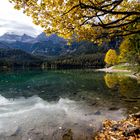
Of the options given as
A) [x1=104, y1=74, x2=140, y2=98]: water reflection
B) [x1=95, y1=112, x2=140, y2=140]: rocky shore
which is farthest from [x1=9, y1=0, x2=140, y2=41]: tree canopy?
[x1=104, y1=74, x2=140, y2=98]: water reflection

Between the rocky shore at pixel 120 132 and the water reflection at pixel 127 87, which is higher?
the rocky shore at pixel 120 132

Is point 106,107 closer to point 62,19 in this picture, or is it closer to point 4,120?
point 4,120

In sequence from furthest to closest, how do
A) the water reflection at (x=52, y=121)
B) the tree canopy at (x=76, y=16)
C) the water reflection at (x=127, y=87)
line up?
the water reflection at (x=127, y=87) → the water reflection at (x=52, y=121) → the tree canopy at (x=76, y=16)

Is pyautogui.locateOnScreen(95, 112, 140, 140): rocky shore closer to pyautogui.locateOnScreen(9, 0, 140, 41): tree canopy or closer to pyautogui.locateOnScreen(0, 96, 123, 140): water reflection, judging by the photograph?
pyautogui.locateOnScreen(0, 96, 123, 140): water reflection

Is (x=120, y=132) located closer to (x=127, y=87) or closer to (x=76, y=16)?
(x=76, y=16)

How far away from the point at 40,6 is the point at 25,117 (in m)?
13.3

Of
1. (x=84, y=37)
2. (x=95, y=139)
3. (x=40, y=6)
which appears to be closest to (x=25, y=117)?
(x=95, y=139)

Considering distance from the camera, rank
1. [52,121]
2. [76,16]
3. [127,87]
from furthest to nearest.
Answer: [127,87] → [52,121] → [76,16]

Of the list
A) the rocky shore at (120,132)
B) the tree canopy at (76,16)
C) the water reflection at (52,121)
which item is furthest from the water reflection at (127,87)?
the tree canopy at (76,16)

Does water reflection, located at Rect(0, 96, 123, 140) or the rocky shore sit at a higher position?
the rocky shore

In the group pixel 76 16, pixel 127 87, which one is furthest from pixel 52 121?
pixel 127 87

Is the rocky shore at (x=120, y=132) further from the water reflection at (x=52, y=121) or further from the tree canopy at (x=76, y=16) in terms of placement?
the tree canopy at (x=76, y=16)

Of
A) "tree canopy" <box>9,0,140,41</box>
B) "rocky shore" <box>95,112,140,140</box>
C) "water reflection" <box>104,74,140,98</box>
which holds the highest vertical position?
"tree canopy" <box>9,0,140,41</box>

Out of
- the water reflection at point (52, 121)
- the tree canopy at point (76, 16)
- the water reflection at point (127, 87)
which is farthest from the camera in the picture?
the water reflection at point (127, 87)
